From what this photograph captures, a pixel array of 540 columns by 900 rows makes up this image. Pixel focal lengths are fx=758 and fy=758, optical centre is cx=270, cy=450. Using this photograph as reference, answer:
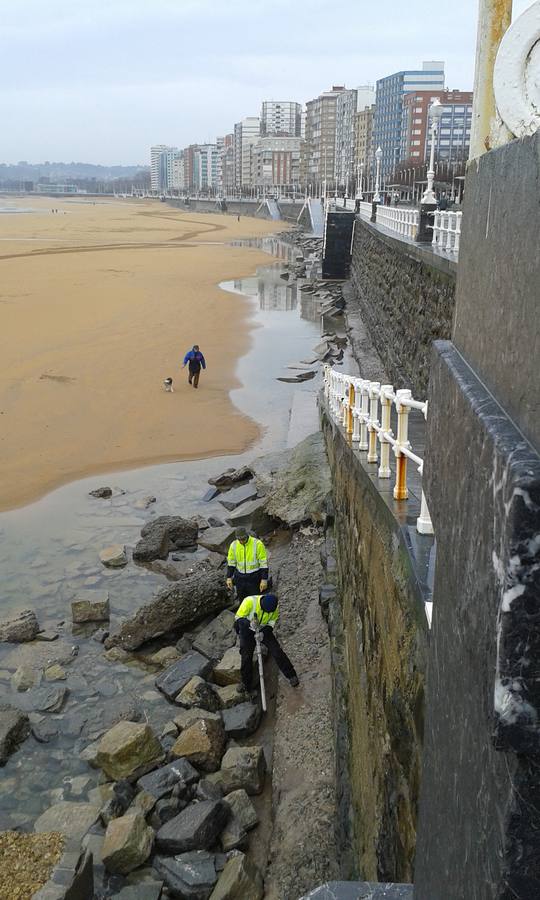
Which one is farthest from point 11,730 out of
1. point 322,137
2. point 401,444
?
point 322,137

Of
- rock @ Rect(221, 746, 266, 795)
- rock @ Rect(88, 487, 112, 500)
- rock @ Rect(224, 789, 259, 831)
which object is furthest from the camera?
rock @ Rect(88, 487, 112, 500)

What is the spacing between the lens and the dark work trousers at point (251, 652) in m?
7.20

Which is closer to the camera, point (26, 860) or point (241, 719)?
point (26, 860)

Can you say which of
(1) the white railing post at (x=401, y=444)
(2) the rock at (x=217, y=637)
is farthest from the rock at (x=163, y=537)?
(1) the white railing post at (x=401, y=444)

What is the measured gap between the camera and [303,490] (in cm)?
1102

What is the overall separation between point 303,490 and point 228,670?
3831 millimetres

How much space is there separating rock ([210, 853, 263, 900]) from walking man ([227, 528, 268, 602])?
2.90 metres

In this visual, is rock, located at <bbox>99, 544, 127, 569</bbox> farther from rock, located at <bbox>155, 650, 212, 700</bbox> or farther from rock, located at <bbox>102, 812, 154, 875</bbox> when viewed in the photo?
rock, located at <bbox>102, 812, 154, 875</bbox>

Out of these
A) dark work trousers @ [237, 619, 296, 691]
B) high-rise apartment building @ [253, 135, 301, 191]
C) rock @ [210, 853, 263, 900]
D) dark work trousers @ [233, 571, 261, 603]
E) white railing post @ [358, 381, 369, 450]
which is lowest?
rock @ [210, 853, 263, 900]

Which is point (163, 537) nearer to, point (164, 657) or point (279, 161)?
point (164, 657)

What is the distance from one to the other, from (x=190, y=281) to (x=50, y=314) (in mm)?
13258

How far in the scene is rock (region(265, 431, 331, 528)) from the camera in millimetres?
10406

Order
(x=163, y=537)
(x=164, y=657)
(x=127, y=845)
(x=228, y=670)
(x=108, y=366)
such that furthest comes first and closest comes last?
(x=108, y=366), (x=163, y=537), (x=164, y=657), (x=228, y=670), (x=127, y=845)

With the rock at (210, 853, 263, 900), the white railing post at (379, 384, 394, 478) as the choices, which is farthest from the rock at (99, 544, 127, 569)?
the white railing post at (379, 384, 394, 478)
